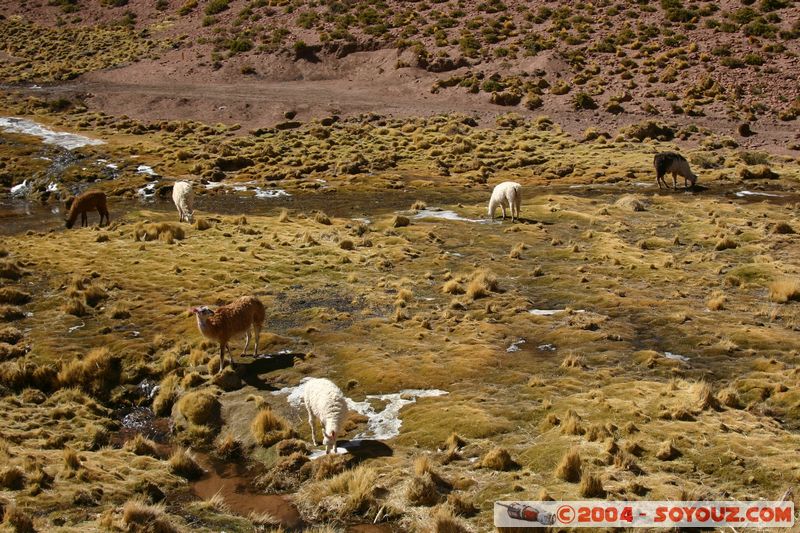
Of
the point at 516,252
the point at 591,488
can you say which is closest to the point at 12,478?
the point at 591,488

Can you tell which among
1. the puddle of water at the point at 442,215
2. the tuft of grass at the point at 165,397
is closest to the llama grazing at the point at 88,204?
the puddle of water at the point at 442,215

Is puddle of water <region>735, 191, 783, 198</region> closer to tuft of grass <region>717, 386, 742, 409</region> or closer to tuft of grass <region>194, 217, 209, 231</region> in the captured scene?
tuft of grass <region>717, 386, 742, 409</region>

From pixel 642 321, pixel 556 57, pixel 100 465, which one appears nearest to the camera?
pixel 100 465

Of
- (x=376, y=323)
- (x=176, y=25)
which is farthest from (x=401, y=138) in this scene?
(x=176, y=25)

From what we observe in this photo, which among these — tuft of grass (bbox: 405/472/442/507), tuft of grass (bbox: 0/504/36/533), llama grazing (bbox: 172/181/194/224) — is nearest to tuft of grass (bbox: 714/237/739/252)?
tuft of grass (bbox: 405/472/442/507)

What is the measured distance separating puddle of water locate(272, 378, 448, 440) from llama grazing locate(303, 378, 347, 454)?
654mm

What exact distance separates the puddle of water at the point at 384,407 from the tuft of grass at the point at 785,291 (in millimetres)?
12204

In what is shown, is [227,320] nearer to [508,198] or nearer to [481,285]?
[481,285]

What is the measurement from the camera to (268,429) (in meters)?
15.2

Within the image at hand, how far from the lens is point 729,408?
15.0 meters

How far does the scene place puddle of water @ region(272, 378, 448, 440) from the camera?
1520cm

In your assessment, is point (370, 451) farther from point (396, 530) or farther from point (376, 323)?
point (376, 323)

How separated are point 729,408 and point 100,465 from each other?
42.1 ft

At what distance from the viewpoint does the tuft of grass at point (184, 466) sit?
558 inches
